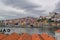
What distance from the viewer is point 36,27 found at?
598cm

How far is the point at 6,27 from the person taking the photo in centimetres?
567

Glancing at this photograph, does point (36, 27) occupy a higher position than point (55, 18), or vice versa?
point (55, 18)

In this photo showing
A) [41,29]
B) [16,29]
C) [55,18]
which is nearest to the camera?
[55,18]

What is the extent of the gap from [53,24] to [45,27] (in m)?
0.58

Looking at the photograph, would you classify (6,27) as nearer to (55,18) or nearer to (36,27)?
(36,27)

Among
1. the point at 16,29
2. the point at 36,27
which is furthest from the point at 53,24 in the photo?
the point at 16,29

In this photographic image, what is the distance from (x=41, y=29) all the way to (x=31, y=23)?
510 millimetres

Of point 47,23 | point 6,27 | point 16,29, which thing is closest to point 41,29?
point 47,23

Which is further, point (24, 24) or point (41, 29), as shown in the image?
point (41, 29)

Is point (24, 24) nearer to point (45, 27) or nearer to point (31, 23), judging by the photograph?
point (31, 23)

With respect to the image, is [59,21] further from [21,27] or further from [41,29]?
[21,27]

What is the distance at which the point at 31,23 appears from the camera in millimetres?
5613

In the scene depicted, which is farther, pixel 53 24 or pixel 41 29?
pixel 41 29

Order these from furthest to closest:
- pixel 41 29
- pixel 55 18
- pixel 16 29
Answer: pixel 41 29
pixel 16 29
pixel 55 18
